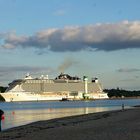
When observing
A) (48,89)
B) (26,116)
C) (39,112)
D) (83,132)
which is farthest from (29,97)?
(83,132)

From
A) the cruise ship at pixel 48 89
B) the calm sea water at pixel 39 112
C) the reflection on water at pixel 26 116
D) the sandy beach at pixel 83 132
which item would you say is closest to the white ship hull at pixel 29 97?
the cruise ship at pixel 48 89

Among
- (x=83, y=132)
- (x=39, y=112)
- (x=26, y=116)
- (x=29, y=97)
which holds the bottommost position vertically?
(x=83, y=132)

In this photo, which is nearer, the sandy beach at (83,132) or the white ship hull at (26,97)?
the sandy beach at (83,132)

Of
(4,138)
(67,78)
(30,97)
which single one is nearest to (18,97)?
(30,97)

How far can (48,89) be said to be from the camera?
179 metres

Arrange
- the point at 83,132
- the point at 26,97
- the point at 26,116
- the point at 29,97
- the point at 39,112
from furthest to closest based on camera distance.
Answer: the point at 26,97
the point at 29,97
the point at 39,112
the point at 26,116
the point at 83,132

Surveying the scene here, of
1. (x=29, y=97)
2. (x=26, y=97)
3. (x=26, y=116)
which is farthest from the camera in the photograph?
(x=26, y=97)

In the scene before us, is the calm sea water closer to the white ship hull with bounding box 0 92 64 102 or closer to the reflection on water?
the reflection on water

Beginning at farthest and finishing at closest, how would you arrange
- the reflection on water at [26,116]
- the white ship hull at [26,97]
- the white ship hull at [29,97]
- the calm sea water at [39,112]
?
the white ship hull at [29,97] < the white ship hull at [26,97] < the calm sea water at [39,112] < the reflection on water at [26,116]

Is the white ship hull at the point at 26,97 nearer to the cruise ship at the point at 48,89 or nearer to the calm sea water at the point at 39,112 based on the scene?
the cruise ship at the point at 48,89

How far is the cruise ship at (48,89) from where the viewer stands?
178375 mm

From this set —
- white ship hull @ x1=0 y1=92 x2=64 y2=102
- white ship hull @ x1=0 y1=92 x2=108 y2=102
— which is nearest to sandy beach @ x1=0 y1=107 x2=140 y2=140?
white ship hull @ x1=0 y1=92 x2=64 y2=102

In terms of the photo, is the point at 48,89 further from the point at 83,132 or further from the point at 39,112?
the point at 83,132

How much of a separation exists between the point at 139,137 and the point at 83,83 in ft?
570
